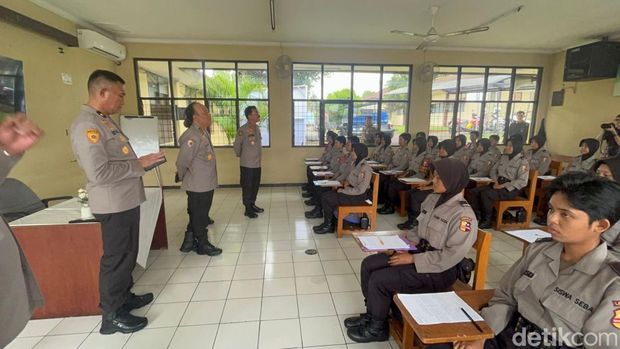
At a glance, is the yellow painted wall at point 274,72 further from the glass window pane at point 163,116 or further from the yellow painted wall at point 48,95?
the yellow painted wall at point 48,95

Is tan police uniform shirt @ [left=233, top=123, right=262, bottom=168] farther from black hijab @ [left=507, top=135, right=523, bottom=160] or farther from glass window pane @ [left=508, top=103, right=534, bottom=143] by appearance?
glass window pane @ [left=508, top=103, right=534, bottom=143]

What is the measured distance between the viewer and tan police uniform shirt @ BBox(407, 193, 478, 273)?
173 cm

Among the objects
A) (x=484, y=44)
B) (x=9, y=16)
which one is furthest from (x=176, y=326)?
(x=484, y=44)

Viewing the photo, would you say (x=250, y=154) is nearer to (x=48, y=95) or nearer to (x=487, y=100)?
(x=48, y=95)

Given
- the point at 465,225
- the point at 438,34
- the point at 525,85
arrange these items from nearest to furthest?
the point at 465,225 < the point at 438,34 < the point at 525,85

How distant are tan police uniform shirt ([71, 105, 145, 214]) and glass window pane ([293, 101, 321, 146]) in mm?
4959

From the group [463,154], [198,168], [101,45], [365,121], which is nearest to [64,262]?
[198,168]

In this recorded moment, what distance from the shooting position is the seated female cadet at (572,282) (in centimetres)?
104

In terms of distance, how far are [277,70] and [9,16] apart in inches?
164

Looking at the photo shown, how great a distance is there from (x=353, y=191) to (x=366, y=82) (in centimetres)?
392

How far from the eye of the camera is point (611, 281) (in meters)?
1.04

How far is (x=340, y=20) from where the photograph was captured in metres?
4.91

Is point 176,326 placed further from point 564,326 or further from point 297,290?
point 564,326

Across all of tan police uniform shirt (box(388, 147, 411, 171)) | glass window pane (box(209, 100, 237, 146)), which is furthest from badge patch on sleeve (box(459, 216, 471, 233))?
glass window pane (box(209, 100, 237, 146))
